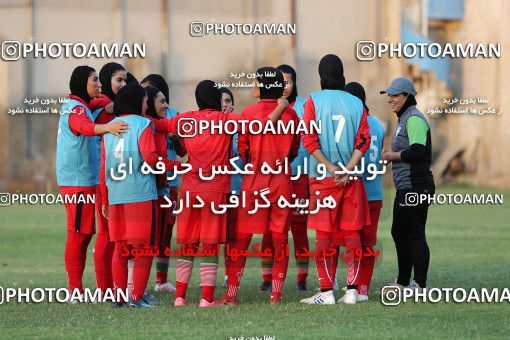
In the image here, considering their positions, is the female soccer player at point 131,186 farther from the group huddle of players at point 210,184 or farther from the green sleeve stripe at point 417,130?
the green sleeve stripe at point 417,130

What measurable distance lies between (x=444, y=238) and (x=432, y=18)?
17502 mm

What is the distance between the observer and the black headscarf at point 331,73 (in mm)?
10523

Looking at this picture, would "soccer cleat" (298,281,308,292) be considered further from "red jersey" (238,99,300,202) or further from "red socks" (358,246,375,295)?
"red jersey" (238,99,300,202)

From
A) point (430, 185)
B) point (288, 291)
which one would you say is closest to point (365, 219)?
point (430, 185)

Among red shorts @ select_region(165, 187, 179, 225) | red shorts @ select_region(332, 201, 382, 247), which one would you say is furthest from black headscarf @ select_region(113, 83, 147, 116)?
red shorts @ select_region(332, 201, 382, 247)

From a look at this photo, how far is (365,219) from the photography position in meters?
10.6

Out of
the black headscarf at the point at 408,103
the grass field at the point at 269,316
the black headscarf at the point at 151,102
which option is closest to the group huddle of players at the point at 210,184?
the black headscarf at the point at 151,102

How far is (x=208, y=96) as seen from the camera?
10.5 m

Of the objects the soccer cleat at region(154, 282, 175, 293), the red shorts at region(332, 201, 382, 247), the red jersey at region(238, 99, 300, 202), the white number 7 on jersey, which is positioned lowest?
the soccer cleat at region(154, 282, 175, 293)

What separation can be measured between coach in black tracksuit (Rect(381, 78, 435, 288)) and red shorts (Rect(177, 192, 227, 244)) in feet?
5.12

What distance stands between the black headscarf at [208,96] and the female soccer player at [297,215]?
96cm

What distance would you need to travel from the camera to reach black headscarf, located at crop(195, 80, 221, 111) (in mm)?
10469

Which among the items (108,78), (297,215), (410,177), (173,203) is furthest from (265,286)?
(108,78)

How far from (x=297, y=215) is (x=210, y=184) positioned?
4.94ft
